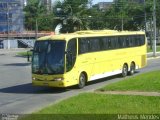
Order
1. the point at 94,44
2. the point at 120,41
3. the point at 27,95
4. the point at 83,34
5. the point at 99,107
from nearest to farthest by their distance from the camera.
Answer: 1. the point at 99,107
2. the point at 27,95
3. the point at 83,34
4. the point at 94,44
5. the point at 120,41

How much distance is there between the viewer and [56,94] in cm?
2039

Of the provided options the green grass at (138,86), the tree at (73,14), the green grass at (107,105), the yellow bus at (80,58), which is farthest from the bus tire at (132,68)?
the tree at (73,14)

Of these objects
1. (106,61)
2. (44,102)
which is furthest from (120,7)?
(44,102)

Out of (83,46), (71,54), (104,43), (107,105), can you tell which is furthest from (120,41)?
(107,105)

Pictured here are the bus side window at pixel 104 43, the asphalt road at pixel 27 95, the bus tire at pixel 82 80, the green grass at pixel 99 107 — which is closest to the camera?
the green grass at pixel 99 107

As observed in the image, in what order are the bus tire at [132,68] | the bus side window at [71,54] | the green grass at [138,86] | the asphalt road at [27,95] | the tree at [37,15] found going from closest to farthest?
the asphalt road at [27,95] → the green grass at [138,86] → the bus side window at [71,54] → the bus tire at [132,68] → the tree at [37,15]

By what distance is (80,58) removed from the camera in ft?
74.0

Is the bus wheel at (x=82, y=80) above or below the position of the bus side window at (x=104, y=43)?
below

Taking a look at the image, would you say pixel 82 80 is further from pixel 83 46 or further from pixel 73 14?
pixel 73 14

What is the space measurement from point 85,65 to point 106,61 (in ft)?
9.14

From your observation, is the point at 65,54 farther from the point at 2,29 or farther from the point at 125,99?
the point at 2,29

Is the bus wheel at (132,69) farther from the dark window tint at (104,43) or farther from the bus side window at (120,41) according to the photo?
the dark window tint at (104,43)

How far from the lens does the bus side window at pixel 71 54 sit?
21480mm

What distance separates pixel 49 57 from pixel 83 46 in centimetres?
247
